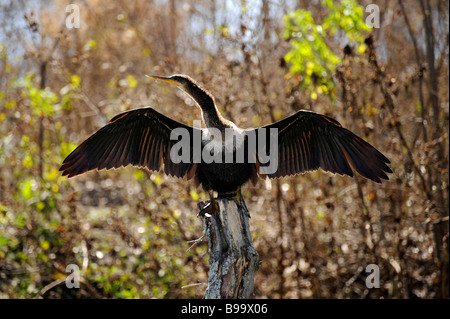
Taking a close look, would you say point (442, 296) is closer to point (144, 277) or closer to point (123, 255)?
point (144, 277)

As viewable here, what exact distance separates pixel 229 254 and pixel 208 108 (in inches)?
42.1

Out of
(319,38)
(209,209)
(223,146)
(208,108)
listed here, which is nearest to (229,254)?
(209,209)

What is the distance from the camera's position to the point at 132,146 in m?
3.87

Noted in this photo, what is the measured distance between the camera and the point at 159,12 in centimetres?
834

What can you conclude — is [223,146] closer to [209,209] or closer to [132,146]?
[209,209]

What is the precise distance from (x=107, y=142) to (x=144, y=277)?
2459 mm

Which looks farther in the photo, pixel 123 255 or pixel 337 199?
pixel 123 255

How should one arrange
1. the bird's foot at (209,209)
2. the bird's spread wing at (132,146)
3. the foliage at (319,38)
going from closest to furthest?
the bird's foot at (209,209)
the bird's spread wing at (132,146)
the foliage at (319,38)

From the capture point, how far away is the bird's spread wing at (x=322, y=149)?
11.8 ft

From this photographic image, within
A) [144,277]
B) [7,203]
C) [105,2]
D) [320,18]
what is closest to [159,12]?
[105,2]

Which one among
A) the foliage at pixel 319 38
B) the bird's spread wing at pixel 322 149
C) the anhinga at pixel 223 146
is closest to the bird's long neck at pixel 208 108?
the anhinga at pixel 223 146

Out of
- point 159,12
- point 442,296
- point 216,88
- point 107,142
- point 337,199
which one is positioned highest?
point 159,12

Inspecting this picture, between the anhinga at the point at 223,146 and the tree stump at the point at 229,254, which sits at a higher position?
the anhinga at the point at 223,146

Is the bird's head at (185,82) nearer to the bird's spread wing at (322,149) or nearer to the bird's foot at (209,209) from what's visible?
the bird's spread wing at (322,149)
